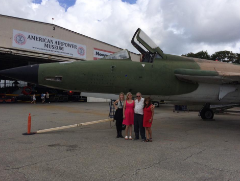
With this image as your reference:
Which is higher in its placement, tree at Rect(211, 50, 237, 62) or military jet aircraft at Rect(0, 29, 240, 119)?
tree at Rect(211, 50, 237, 62)

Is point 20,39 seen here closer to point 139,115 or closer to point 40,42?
point 40,42

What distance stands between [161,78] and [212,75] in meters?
1.81

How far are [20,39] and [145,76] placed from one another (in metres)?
17.7

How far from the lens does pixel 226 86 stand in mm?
7168

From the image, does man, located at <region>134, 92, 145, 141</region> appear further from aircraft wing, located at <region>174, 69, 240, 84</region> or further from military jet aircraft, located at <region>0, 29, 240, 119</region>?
aircraft wing, located at <region>174, 69, 240, 84</region>

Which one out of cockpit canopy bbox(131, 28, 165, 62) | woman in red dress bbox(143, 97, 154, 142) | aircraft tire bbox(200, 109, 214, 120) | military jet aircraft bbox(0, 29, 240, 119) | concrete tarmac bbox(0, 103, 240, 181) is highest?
cockpit canopy bbox(131, 28, 165, 62)

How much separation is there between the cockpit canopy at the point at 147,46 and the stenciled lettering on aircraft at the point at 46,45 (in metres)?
16.6

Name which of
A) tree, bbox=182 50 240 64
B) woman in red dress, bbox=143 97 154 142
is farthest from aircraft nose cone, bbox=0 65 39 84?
tree, bbox=182 50 240 64

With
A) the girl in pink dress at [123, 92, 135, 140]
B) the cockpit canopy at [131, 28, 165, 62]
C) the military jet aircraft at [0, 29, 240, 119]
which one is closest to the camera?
the girl in pink dress at [123, 92, 135, 140]

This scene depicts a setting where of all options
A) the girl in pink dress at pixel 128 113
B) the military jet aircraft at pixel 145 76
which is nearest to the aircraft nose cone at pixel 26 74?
the military jet aircraft at pixel 145 76

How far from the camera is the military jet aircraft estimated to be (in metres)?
6.17

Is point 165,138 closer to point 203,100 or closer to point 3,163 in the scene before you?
point 203,100

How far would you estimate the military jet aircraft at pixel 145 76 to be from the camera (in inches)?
243

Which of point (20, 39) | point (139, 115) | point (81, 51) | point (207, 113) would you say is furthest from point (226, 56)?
point (139, 115)
